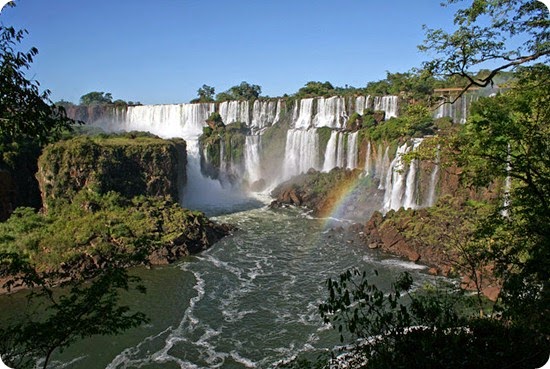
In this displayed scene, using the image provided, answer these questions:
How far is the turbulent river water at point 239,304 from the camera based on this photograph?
10.9 meters

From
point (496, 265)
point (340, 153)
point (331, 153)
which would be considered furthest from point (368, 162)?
point (496, 265)

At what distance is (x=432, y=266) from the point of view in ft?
55.3

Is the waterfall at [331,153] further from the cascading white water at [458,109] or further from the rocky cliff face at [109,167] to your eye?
the rocky cliff face at [109,167]

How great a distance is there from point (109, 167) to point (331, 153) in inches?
598

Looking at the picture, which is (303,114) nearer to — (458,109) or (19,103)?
(458,109)

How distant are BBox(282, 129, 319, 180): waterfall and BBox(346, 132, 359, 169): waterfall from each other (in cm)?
296

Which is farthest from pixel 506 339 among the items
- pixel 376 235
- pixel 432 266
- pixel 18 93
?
pixel 376 235

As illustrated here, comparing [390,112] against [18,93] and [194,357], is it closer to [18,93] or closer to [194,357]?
[194,357]

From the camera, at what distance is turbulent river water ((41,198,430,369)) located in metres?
10.9

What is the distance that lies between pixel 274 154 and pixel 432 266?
19.9 meters

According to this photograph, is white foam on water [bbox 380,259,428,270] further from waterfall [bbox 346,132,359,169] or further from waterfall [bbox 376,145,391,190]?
waterfall [bbox 346,132,359,169]

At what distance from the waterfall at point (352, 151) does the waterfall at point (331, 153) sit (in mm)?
1127

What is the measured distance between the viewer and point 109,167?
72.6 ft

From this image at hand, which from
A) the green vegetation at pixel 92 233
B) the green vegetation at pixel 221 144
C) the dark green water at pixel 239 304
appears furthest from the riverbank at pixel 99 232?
the green vegetation at pixel 221 144
